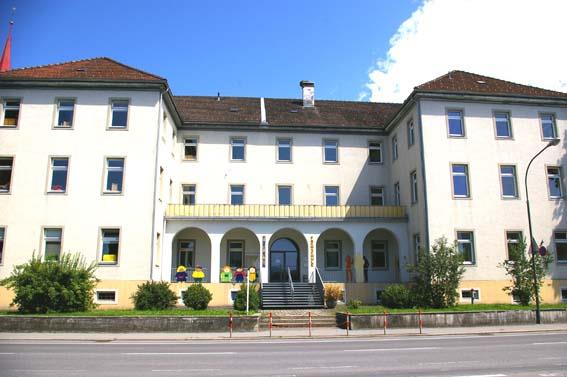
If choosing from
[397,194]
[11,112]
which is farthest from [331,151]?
[11,112]

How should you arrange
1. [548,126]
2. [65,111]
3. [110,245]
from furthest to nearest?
1. [548,126]
2. [65,111]
3. [110,245]

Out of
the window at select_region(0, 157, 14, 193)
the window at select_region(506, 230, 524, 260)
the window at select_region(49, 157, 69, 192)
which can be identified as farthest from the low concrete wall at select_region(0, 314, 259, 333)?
the window at select_region(506, 230, 524, 260)

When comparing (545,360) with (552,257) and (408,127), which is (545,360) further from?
(408,127)

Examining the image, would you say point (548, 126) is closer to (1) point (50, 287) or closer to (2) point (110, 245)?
(2) point (110, 245)

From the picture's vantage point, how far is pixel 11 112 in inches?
957

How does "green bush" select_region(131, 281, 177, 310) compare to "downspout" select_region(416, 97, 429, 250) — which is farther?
"downspout" select_region(416, 97, 429, 250)

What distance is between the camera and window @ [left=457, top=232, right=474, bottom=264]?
24.3 metres

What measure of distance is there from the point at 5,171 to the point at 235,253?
42.1 ft

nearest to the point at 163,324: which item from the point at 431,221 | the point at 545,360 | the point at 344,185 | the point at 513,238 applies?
the point at 545,360

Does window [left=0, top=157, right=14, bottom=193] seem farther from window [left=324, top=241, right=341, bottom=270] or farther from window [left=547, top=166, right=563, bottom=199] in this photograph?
window [left=547, top=166, right=563, bottom=199]

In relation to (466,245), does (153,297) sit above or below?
below

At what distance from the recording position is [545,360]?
10578 millimetres

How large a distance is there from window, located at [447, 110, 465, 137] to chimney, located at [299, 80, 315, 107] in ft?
37.2

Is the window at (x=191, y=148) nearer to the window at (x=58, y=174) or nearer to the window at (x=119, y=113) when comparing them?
the window at (x=119, y=113)
